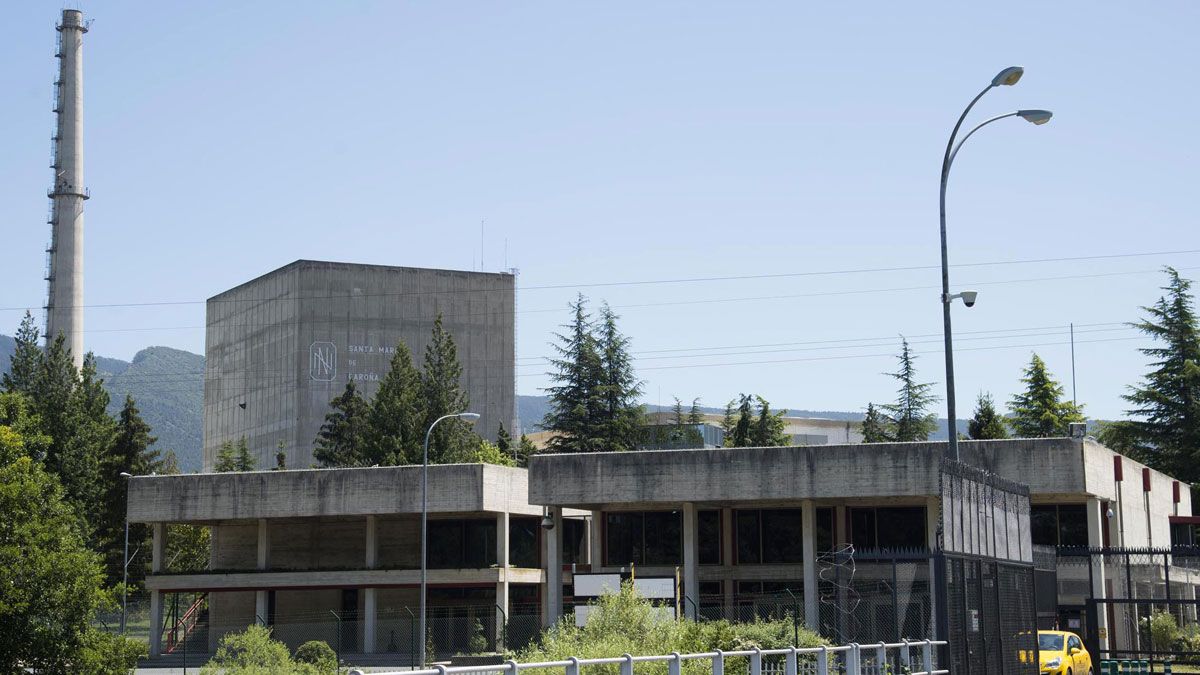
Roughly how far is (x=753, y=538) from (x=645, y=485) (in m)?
6.55

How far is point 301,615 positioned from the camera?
65.7m

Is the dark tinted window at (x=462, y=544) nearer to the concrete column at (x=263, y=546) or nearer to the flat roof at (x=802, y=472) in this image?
the concrete column at (x=263, y=546)

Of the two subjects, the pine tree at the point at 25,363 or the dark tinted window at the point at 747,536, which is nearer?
the dark tinted window at the point at 747,536

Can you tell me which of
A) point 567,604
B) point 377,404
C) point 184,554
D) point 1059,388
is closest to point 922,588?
point 567,604

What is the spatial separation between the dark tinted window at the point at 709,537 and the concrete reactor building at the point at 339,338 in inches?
2417

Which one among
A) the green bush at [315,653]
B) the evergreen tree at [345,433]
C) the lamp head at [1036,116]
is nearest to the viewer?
the lamp head at [1036,116]

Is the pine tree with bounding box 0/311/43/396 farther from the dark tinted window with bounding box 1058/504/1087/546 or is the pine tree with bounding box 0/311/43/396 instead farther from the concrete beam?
the dark tinted window with bounding box 1058/504/1087/546

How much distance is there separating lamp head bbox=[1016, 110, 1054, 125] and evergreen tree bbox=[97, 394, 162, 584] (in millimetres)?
64199

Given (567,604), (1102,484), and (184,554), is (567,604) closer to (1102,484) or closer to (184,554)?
(1102,484)

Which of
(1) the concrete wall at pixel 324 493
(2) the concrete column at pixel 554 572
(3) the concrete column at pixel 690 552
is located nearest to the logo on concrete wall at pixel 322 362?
(1) the concrete wall at pixel 324 493

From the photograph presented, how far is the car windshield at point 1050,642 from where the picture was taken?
97.8 feet

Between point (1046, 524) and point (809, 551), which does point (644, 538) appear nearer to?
point (809, 551)

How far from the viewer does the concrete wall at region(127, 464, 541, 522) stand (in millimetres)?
58531

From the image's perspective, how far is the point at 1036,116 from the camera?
2725 centimetres
